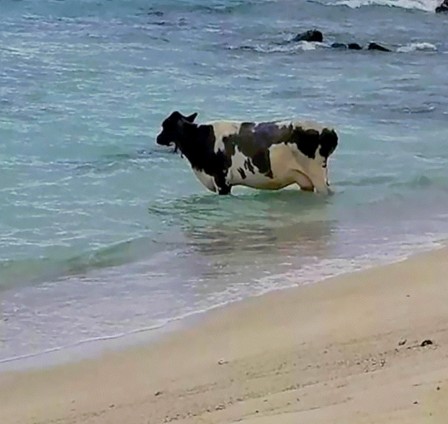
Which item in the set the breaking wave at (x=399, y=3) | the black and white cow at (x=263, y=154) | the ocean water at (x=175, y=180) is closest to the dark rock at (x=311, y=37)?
the ocean water at (x=175, y=180)

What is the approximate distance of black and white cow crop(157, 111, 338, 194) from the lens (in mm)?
Answer: 8641

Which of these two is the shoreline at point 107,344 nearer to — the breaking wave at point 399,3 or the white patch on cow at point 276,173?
the white patch on cow at point 276,173

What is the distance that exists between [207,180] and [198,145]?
0.92 feet

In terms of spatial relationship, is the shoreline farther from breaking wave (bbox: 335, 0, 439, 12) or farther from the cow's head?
breaking wave (bbox: 335, 0, 439, 12)

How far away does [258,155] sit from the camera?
8.69m

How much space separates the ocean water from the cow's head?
41cm

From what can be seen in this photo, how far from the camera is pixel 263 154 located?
28.5ft

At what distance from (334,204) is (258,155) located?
0.68 m

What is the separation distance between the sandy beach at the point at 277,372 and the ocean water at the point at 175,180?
0.51 meters

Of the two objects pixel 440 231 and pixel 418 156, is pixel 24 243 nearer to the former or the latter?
pixel 440 231

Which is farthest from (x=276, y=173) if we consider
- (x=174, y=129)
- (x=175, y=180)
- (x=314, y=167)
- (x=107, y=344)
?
(x=107, y=344)

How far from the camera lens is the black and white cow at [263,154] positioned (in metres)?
8.64

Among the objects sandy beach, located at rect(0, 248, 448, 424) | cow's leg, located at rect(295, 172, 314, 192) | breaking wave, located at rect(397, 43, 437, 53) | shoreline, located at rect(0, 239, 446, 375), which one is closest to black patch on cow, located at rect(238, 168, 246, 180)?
cow's leg, located at rect(295, 172, 314, 192)

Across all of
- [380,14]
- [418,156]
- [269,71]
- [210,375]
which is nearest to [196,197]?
[418,156]
